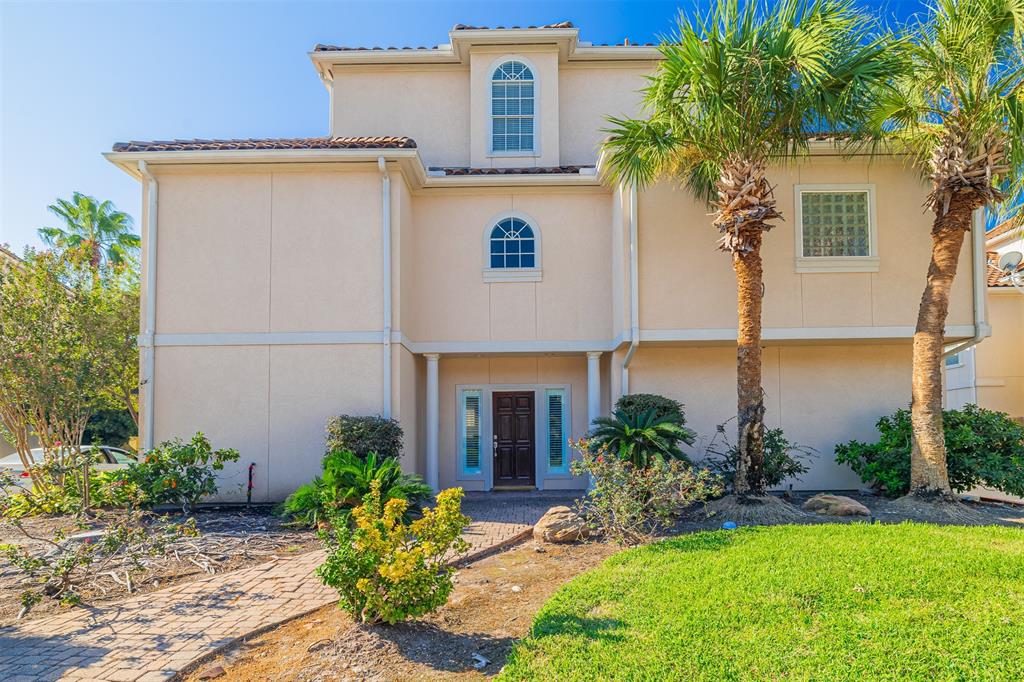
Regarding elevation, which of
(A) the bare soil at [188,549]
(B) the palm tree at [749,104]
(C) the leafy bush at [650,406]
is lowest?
(A) the bare soil at [188,549]

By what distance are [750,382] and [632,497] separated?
278 cm

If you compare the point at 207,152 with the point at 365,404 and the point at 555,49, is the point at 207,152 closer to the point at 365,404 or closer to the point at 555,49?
the point at 365,404

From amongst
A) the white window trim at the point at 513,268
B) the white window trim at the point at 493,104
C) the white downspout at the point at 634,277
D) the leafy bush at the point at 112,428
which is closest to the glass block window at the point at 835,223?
the white downspout at the point at 634,277

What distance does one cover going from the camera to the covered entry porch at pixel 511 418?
1320cm

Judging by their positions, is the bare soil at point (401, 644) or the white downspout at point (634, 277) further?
the white downspout at point (634, 277)

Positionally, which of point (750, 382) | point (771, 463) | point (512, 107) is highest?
point (512, 107)

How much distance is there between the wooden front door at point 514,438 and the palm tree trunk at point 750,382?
4.88 meters

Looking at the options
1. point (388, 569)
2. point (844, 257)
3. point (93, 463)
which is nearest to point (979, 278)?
point (844, 257)

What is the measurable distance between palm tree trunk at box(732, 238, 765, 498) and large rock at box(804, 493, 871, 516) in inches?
34.2

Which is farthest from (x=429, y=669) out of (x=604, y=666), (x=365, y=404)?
(x=365, y=404)

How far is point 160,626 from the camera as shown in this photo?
5.60 meters

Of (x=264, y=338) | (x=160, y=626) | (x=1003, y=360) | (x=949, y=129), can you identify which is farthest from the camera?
(x=1003, y=360)

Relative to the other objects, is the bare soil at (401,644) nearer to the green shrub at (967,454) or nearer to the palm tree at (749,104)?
the palm tree at (749,104)

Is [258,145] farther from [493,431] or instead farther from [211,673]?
[211,673]
